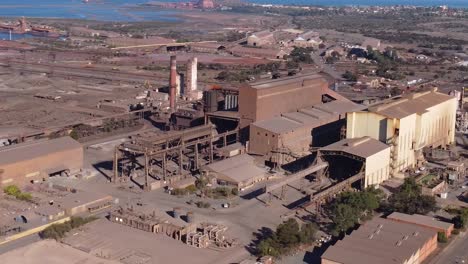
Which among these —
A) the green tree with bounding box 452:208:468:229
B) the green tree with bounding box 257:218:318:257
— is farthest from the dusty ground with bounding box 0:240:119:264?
the green tree with bounding box 452:208:468:229

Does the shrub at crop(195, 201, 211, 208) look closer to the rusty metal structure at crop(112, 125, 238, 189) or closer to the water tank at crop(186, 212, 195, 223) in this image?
the water tank at crop(186, 212, 195, 223)

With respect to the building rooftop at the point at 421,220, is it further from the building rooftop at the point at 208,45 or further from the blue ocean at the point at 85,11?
the blue ocean at the point at 85,11

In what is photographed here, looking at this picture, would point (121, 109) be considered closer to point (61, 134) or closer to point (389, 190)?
point (61, 134)

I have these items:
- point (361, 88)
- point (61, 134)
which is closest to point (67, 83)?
point (61, 134)

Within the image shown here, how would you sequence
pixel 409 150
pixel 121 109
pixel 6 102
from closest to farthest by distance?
pixel 409 150 → pixel 121 109 → pixel 6 102

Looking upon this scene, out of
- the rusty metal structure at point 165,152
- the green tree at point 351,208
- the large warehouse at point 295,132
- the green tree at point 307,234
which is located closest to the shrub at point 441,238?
the green tree at point 351,208
